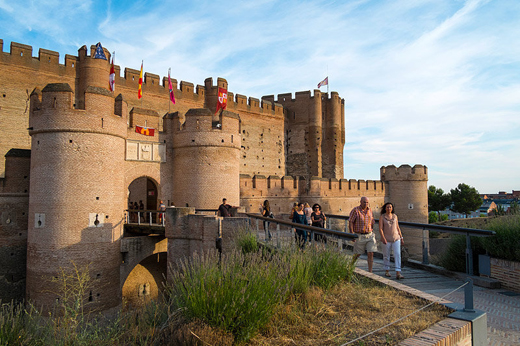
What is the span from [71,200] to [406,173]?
22.1 m

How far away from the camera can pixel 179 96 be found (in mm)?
24203

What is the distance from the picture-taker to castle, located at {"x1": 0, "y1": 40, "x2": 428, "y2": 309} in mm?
13266

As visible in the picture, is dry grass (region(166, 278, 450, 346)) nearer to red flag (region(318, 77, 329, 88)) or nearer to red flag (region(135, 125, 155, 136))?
red flag (region(135, 125, 155, 136))

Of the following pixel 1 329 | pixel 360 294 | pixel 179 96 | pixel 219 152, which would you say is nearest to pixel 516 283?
pixel 360 294

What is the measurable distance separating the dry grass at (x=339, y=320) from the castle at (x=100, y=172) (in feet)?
28.2

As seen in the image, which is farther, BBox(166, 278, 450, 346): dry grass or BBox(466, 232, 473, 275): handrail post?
BBox(466, 232, 473, 275): handrail post

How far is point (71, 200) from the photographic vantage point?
13227mm

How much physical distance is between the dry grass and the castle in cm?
860

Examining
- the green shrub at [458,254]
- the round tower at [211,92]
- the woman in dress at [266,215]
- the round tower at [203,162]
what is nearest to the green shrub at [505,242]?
the green shrub at [458,254]

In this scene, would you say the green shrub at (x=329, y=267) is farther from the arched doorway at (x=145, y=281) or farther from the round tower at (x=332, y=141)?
the round tower at (x=332, y=141)

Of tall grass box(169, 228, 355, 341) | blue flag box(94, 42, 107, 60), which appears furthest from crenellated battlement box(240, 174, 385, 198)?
tall grass box(169, 228, 355, 341)

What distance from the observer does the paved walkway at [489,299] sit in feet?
16.1

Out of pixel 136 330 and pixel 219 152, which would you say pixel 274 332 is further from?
pixel 219 152

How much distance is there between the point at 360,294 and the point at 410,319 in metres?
0.97
